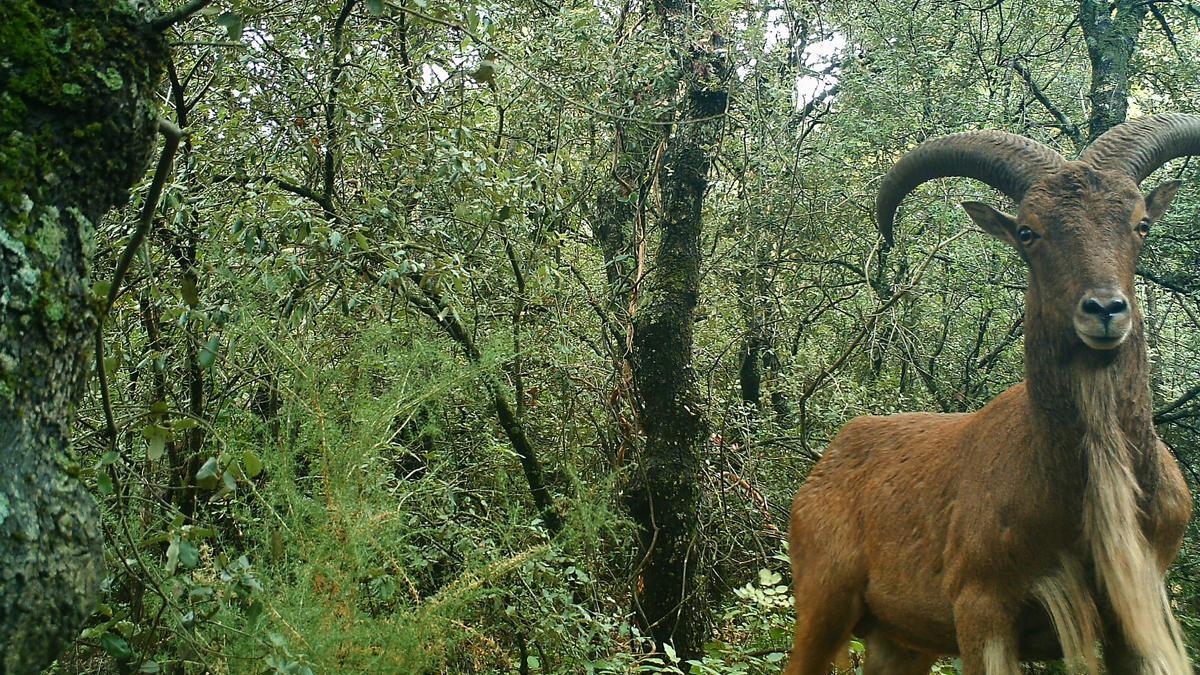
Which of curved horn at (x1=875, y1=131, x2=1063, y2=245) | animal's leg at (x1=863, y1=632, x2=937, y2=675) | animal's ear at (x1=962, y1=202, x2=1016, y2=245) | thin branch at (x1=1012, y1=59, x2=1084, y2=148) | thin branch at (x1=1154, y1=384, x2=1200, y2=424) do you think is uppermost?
thin branch at (x1=1012, y1=59, x2=1084, y2=148)

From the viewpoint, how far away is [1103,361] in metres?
4.14

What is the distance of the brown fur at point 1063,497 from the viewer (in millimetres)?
4066

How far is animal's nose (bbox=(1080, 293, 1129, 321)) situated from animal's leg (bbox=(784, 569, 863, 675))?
2.07m

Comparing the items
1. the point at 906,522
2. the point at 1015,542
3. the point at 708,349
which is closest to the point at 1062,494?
the point at 1015,542

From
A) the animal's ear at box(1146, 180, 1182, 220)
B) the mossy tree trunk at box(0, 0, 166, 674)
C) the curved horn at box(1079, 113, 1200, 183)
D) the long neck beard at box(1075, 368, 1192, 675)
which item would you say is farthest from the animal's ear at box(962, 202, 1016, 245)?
the mossy tree trunk at box(0, 0, 166, 674)

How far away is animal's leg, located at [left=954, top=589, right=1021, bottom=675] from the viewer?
4219mm

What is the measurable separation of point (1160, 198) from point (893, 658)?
2.70 meters

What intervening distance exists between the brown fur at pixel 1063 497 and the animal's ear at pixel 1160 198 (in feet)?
0.06

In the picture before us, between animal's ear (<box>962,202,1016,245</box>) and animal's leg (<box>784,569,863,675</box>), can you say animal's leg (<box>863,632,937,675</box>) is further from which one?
animal's ear (<box>962,202,1016,245</box>)

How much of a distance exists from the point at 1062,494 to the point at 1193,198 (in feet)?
16.0

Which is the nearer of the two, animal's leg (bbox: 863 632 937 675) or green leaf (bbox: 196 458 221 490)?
green leaf (bbox: 196 458 221 490)

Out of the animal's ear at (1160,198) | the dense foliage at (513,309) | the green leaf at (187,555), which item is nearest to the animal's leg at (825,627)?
the dense foliage at (513,309)

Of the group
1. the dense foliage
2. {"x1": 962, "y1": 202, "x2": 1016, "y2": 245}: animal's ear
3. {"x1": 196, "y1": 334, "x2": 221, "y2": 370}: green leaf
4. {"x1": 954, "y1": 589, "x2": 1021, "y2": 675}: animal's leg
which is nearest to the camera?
{"x1": 196, "y1": 334, "x2": 221, "y2": 370}: green leaf

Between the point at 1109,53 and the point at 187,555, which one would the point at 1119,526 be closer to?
the point at 187,555
